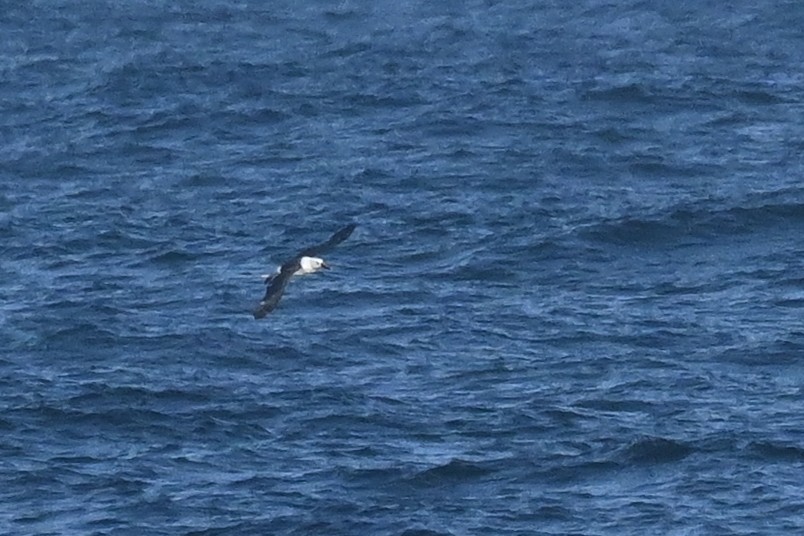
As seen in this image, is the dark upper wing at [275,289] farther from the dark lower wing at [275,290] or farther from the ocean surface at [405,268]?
the ocean surface at [405,268]

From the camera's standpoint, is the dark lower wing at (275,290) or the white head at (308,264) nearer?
the dark lower wing at (275,290)

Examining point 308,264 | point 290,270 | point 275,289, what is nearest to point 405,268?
point 308,264

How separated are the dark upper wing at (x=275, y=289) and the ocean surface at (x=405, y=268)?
3.93m

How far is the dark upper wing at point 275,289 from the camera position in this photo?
31375 mm

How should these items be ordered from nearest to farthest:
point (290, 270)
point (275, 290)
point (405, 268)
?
1. point (275, 290)
2. point (290, 270)
3. point (405, 268)

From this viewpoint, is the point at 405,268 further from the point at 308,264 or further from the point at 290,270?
the point at 290,270

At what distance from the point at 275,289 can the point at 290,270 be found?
1.53 meters

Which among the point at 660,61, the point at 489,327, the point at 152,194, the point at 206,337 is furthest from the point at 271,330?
the point at 660,61

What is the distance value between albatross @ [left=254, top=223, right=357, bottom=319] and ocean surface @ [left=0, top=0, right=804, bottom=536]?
Result: 12.0ft

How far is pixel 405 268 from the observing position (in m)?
44.8

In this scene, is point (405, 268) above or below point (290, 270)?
below

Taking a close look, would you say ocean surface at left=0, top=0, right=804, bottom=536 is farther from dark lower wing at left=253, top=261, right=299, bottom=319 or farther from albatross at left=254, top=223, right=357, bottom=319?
dark lower wing at left=253, top=261, right=299, bottom=319

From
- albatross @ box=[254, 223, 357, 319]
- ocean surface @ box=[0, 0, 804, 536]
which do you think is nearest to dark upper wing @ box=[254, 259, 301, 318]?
albatross @ box=[254, 223, 357, 319]

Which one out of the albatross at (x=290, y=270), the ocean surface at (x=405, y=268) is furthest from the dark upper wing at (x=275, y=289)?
the ocean surface at (x=405, y=268)
